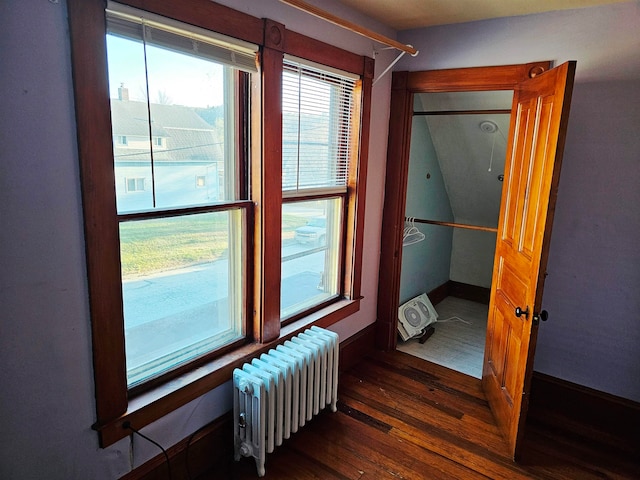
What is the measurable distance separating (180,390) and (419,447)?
133cm

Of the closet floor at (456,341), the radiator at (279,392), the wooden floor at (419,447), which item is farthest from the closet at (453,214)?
the radiator at (279,392)

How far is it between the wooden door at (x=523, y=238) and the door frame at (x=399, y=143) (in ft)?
0.53

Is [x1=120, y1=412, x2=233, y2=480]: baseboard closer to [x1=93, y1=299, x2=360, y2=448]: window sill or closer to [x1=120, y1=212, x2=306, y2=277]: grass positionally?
[x1=93, y1=299, x2=360, y2=448]: window sill

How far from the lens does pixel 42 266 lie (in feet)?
4.52

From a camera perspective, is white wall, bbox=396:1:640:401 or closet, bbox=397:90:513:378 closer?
white wall, bbox=396:1:640:401

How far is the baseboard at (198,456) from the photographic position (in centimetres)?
183

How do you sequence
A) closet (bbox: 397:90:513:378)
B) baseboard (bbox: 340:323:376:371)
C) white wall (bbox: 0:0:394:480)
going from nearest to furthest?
1. white wall (bbox: 0:0:394:480)
2. baseboard (bbox: 340:323:376:371)
3. closet (bbox: 397:90:513:378)

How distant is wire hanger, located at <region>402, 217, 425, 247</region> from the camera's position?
3.69 m

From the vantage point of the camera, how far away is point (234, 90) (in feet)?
6.59

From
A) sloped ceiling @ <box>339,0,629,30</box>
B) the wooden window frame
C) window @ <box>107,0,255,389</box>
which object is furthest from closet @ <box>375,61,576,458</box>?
window @ <box>107,0,255,389</box>

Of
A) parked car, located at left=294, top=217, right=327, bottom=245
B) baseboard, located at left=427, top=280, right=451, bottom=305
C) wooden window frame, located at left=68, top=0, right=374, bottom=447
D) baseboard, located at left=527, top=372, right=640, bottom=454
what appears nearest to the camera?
wooden window frame, located at left=68, top=0, right=374, bottom=447

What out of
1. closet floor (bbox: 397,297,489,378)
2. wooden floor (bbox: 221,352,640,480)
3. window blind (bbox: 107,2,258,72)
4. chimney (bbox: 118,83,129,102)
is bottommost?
wooden floor (bbox: 221,352,640,480)

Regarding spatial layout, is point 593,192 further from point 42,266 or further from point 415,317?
point 42,266

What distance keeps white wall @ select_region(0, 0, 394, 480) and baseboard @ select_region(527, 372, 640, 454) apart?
249 centimetres
